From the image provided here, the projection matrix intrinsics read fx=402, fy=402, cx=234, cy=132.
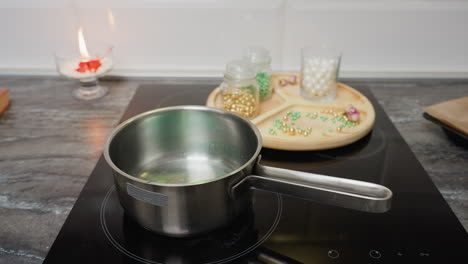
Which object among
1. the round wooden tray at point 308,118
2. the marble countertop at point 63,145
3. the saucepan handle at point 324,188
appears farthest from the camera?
the round wooden tray at point 308,118

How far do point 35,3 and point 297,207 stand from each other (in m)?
0.94

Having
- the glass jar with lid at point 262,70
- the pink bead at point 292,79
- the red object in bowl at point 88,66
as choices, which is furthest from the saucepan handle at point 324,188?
the red object in bowl at point 88,66

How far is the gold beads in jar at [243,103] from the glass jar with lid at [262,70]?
2.8 inches

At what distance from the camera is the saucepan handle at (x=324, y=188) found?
Result: 1.56 ft

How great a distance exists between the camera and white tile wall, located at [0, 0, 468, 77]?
1104 mm

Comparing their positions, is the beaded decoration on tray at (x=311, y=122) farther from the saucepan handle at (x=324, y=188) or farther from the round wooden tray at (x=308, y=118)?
the saucepan handle at (x=324, y=188)

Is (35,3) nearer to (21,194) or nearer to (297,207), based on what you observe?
(21,194)

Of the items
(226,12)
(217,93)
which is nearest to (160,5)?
(226,12)

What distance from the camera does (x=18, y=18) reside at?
114cm

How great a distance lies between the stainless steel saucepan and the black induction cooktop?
0.04 meters

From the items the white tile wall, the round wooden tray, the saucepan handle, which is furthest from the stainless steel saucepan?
the white tile wall

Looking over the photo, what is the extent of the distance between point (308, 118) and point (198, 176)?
31 centimetres

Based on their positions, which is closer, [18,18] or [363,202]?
[363,202]

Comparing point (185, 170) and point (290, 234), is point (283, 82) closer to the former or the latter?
point (185, 170)
